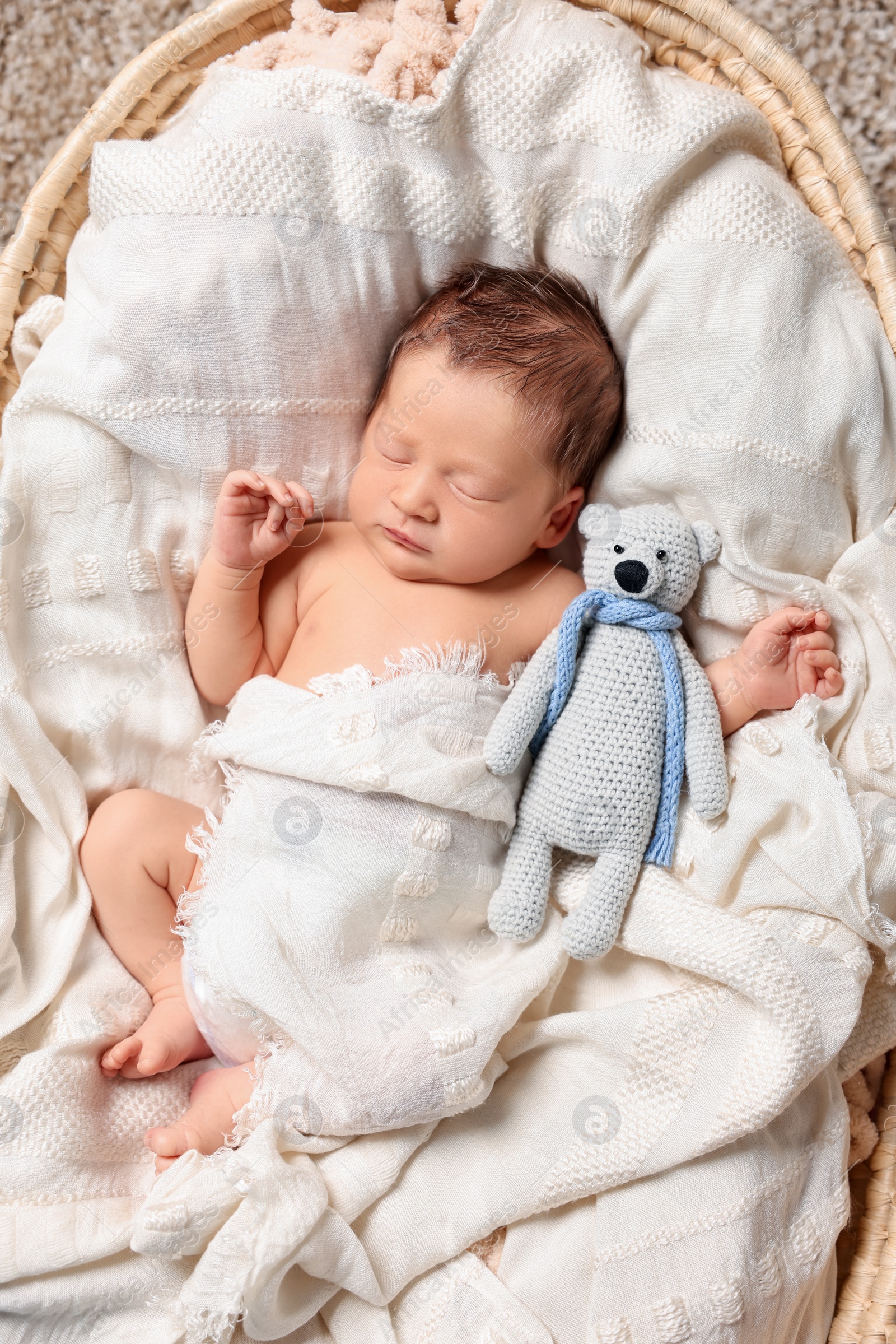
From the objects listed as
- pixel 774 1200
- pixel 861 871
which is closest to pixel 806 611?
pixel 861 871

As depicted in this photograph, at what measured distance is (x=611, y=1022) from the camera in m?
1.33

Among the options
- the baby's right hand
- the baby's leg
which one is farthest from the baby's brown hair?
the baby's leg

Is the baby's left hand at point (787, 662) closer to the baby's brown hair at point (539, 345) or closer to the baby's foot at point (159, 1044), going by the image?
the baby's brown hair at point (539, 345)

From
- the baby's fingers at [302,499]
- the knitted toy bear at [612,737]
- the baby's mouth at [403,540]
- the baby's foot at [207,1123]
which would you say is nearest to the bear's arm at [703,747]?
the knitted toy bear at [612,737]

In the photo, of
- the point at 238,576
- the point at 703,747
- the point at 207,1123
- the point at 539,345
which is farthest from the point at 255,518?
the point at 207,1123

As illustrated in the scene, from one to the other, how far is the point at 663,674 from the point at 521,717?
0.20 metres

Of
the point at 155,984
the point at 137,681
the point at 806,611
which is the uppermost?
the point at 806,611

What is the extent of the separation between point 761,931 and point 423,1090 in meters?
0.45

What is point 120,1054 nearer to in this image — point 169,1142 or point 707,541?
point 169,1142

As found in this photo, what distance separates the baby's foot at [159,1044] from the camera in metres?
→ 1.29

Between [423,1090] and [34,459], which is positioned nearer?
[423,1090]

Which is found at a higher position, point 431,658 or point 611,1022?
point 431,658

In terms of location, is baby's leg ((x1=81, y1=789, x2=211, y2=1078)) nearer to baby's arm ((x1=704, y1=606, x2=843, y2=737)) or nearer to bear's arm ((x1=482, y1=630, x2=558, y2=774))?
bear's arm ((x1=482, y1=630, x2=558, y2=774))

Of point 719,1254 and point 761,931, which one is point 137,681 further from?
point 719,1254
